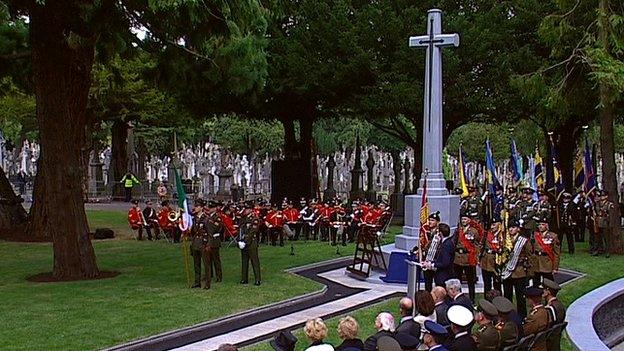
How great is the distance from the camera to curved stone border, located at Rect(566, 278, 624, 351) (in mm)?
9906

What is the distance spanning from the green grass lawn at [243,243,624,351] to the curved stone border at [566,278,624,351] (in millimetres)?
543

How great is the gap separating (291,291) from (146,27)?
7.83 meters

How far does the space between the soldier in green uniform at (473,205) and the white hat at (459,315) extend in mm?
14250

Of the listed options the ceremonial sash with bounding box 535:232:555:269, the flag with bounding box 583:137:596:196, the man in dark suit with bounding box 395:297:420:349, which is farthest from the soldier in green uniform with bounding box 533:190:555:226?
the man in dark suit with bounding box 395:297:420:349

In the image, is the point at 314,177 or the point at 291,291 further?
the point at 314,177

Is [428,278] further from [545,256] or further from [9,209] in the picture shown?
[9,209]

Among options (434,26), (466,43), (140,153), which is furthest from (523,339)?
(140,153)

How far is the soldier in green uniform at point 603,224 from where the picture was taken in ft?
71.8

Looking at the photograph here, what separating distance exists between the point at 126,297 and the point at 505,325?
31.0 feet

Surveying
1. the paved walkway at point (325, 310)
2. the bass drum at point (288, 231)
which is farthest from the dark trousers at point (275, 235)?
the paved walkway at point (325, 310)

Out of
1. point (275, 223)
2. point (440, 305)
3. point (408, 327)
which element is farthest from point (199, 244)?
point (408, 327)

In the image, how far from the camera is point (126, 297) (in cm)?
1641

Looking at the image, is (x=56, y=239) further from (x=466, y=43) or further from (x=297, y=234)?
(x=466, y=43)

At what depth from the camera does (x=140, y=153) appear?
5694cm
